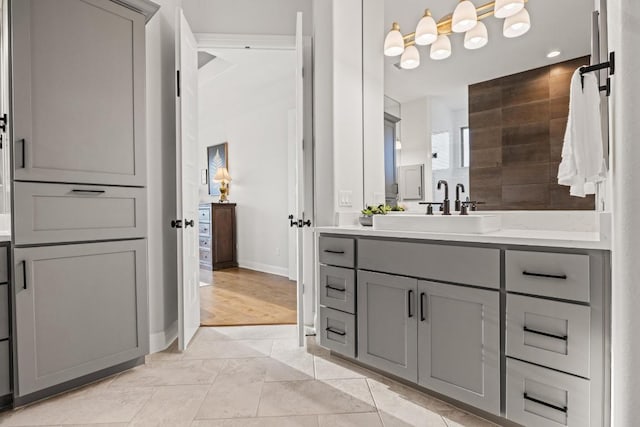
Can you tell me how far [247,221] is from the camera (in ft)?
18.0

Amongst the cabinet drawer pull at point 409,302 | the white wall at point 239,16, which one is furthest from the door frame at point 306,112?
the cabinet drawer pull at point 409,302

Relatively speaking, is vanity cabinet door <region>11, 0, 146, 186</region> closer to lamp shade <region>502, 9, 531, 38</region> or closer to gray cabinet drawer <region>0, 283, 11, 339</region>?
gray cabinet drawer <region>0, 283, 11, 339</region>

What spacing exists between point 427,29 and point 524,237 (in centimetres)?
159

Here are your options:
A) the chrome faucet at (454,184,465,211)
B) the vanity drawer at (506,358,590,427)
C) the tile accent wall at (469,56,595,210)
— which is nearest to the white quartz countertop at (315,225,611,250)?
the tile accent wall at (469,56,595,210)

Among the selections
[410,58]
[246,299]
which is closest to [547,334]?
[410,58]

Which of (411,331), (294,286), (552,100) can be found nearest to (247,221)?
(294,286)

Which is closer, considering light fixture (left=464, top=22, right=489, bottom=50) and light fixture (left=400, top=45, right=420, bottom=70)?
light fixture (left=464, top=22, right=489, bottom=50)

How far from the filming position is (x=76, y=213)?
70.7 inches

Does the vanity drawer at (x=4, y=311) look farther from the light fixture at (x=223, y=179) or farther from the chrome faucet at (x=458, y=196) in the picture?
the light fixture at (x=223, y=179)

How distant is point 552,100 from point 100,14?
2.52m

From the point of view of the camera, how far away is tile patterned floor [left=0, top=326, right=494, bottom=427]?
5.13ft

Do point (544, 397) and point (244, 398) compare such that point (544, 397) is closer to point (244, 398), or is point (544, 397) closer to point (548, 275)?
point (548, 275)

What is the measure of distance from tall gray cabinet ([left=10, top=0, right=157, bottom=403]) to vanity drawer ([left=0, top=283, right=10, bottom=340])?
0.17 feet

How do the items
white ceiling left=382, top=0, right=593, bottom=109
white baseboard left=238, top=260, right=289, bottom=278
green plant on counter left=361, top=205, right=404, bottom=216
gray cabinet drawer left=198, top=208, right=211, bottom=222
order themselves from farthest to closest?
gray cabinet drawer left=198, top=208, right=211, bottom=222 < white baseboard left=238, top=260, right=289, bottom=278 < green plant on counter left=361, top=205, right=404, bottom=216 < white ceiling left=382, top=0, right=593, bottom=109
